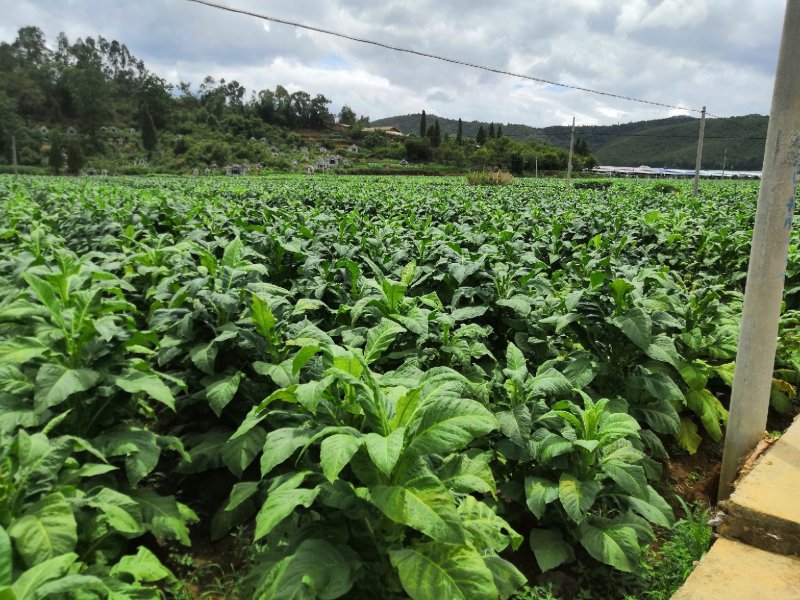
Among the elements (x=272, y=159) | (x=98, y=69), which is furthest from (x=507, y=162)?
(x=98, y=69)

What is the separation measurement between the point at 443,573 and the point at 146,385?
152 centimetres

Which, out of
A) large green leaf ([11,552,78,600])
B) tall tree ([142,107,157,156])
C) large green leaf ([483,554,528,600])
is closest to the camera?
large green leaf ([11,552,78,600])

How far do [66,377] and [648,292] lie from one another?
12.1ft

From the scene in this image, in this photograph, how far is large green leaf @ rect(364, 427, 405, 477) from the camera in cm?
171

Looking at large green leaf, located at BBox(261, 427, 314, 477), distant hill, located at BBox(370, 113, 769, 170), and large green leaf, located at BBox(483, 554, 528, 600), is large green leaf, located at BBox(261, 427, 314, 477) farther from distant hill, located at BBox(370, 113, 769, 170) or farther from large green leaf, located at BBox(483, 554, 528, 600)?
distant hill, located at BBox(370, 113, 769, 170)

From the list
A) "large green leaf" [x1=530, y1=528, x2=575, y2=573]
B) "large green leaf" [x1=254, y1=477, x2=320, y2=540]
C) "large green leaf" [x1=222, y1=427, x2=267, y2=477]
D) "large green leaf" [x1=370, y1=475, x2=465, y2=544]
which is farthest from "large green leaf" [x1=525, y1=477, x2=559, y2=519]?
"large green leaf" [x1=222, y1=427, x2=267, y2=477]

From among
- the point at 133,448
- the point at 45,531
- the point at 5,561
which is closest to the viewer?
the point at 5,561

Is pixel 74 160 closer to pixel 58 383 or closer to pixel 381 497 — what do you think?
pixel 58 383

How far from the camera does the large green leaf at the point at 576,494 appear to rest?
92.7 inches

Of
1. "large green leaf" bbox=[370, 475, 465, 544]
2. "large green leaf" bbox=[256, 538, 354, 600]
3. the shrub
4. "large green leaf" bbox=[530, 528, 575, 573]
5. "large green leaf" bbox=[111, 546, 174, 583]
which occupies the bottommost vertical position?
"large green leaf" bbox=[530, 528, 575, 573]

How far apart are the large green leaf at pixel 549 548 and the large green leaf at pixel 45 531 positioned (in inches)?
76.3

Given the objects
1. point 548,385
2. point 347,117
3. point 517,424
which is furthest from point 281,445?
point 347,117

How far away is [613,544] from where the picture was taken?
242 centimetres

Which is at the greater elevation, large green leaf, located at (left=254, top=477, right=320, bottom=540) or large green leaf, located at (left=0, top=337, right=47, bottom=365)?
large green leaf, located at (left=0, top=337, right=47, bottom=365)
